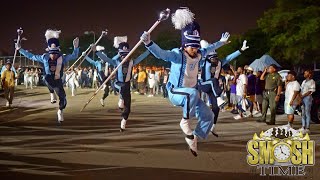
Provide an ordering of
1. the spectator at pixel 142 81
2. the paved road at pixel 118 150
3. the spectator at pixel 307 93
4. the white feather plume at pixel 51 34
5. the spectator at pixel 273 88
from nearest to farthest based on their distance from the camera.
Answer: the paved road at pixel 118 150 < the spectator at pixel 307 93 < the white feather plume at pixel 51 34 < the spectator at pixel 273 88 < the spectator at pixel 142 81

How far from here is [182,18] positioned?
26.2 feet

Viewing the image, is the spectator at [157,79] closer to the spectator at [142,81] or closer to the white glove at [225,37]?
the spectator at [142,81]

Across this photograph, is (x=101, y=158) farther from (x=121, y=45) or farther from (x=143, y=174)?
(x=121, y=45)

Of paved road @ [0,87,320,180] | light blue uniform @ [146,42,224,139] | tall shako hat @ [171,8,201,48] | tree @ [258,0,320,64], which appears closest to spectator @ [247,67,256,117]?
paved road @ [0,87,320,180]

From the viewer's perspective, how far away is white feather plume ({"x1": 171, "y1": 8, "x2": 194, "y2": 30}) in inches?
314

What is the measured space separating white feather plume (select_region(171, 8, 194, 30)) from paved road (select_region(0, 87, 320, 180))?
2390 millimetres

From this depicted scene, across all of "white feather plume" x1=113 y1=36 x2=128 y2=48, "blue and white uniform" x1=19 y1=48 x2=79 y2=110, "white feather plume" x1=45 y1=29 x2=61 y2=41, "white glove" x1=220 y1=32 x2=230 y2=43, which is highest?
"white feather plume" x1=45 y1=29 x2=61 y2=41

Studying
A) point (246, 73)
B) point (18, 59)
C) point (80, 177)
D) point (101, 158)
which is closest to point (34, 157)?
point (101, 158)

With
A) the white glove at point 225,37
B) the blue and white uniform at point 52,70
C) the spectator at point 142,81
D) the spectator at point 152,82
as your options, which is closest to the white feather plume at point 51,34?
the blue and white uniform at point 52,70

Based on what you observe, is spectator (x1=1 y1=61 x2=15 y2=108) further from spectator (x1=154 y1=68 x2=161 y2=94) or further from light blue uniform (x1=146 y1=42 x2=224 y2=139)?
spectator (x1=154 y1=68 x2=161 y2=94)

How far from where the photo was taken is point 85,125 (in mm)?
13344

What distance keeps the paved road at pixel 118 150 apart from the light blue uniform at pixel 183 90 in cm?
71

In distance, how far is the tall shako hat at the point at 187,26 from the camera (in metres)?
7.98

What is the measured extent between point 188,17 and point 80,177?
3269 mm
